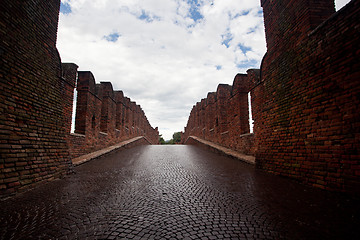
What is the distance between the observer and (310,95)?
432 cm

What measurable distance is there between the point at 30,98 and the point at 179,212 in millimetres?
4517

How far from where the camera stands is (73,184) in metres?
4.57

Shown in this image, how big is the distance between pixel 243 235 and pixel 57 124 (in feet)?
18.8

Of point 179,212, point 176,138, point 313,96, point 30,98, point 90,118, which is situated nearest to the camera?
point 179,212

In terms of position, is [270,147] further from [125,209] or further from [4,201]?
[4,201]

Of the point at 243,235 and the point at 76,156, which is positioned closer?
the point at 243,235

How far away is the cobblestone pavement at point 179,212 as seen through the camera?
7.32ft


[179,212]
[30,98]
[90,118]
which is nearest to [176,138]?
[90,118]

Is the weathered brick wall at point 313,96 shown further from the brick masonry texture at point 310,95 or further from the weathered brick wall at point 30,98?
the weathered brick wall at point 30,98

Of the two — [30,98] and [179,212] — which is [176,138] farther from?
[179,212]

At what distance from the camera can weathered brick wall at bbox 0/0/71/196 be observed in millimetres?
3814

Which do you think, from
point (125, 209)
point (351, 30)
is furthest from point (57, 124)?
point (351, 30)

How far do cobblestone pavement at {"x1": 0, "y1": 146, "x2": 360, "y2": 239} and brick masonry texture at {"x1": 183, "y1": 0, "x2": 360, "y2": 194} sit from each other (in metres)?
0.66

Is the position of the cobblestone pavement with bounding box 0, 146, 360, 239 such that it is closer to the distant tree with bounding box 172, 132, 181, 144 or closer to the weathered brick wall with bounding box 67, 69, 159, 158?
the weathered brick wall with bounding box 67, 69, 159, 158
